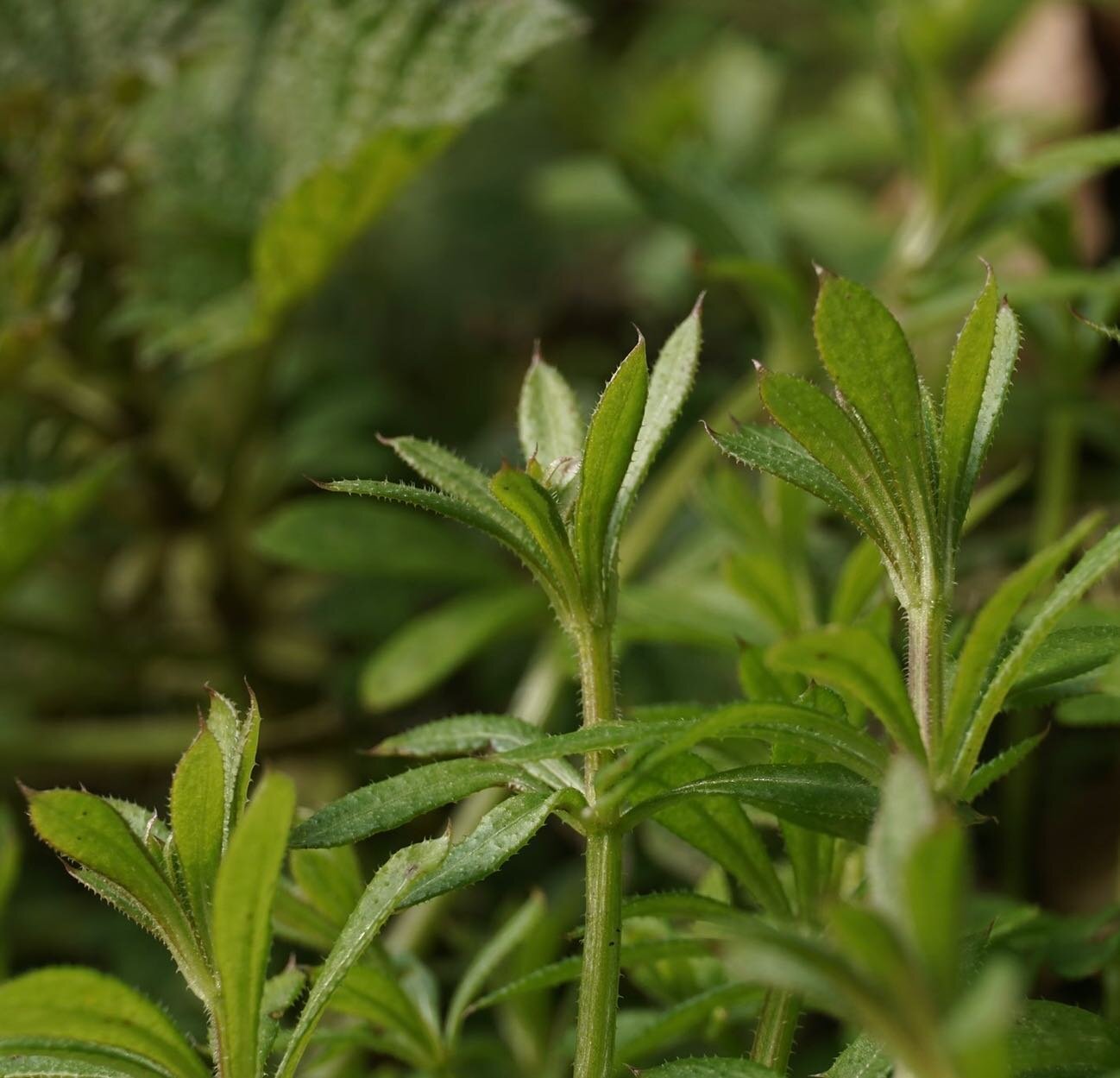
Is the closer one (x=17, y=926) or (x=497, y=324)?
(x=17, y=926)

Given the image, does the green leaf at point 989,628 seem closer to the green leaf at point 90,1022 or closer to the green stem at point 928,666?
the green stem at point 928,666

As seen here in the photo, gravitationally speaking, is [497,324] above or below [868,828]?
above

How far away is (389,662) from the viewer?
49.8 inches

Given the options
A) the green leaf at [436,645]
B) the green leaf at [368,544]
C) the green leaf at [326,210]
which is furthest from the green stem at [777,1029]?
the green leaf at [326,210]

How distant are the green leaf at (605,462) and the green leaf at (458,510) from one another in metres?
0.03

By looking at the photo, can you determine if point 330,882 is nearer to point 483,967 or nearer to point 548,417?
point 483,967

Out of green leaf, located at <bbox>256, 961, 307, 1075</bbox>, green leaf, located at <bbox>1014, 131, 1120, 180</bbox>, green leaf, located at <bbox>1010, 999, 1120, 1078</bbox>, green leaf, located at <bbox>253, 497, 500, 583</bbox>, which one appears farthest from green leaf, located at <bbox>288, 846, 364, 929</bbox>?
green leaf, located at <bbox>1014, 131, 1120, 180</bbox>

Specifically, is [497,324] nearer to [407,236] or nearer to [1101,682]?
[407,236]

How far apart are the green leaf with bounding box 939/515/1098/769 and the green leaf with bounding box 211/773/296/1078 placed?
279 mm

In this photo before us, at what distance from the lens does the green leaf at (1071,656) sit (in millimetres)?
585

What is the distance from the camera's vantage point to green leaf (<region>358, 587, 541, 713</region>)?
1.23 meters

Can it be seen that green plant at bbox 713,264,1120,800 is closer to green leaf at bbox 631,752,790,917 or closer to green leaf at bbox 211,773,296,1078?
green leaf at bbox 631,752,790,917

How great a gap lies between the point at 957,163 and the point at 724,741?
0.87 meters

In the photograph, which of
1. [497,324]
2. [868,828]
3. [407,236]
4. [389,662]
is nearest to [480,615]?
[389,662]
